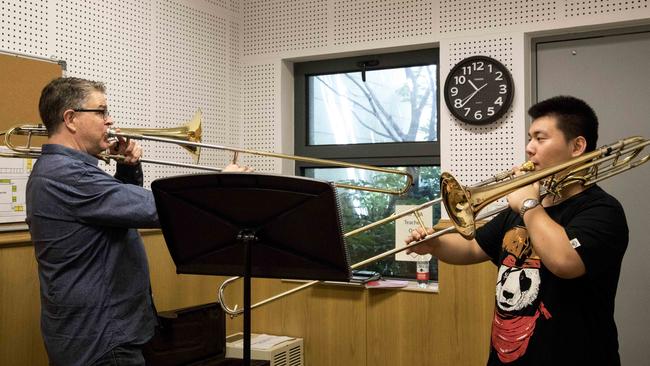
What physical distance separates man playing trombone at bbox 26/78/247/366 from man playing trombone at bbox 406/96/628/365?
39.0 inches

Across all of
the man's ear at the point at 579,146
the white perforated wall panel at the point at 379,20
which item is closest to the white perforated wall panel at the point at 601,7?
the white perforated wall panel at the point at 379,20

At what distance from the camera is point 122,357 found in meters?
2.25

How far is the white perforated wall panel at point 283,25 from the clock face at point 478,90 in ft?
3.04

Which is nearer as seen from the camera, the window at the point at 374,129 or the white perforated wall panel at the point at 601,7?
the white perforated wall panel at the point at 601,7

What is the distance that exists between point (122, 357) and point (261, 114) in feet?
7.30

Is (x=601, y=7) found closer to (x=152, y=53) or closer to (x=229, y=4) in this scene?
(x=229, y=4)

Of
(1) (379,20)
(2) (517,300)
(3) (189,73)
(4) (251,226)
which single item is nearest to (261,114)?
(3) (189,73)

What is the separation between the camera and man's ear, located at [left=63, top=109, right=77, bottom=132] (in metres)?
2.33

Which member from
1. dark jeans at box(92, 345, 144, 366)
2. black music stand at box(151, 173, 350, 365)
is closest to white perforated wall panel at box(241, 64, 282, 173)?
dark jeans at box(92, 345, 144, 366)

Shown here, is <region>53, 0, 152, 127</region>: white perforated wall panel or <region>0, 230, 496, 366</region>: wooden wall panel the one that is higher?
<region>53, 0, 152, 127</region>: white perforated wall panel

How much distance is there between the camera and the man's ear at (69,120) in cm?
233

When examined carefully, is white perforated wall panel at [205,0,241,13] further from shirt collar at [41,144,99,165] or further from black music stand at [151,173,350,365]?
black music stand at [151,173,350,365]

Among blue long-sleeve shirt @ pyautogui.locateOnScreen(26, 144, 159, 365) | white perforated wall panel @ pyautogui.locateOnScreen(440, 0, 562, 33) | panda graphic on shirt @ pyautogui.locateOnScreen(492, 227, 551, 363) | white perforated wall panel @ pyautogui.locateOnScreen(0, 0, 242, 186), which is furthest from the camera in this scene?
white perforated wall panel @ pyautogui.locateOnScreen(440, 0, 562, 33)

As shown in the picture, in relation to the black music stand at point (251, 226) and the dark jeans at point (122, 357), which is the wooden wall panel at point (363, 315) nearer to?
the dark jeans at point (122, 357)
